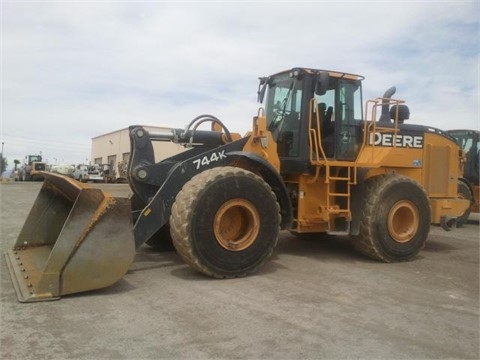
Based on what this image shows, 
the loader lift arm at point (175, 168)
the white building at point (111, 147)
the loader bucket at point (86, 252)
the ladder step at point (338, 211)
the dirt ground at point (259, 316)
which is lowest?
the dirt ground at point (259, 316)

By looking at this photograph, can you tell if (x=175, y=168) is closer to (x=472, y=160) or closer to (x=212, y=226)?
(x=212, y=226)

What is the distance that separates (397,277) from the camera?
20.3ft

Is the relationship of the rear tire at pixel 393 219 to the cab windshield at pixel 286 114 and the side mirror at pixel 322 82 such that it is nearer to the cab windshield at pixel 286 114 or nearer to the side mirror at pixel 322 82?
the cab windshield at pixel 286 114

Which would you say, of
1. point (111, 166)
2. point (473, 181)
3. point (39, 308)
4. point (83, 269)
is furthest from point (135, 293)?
point (111, 166)

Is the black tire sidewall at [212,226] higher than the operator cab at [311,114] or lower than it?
lower

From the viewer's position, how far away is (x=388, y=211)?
7082 millimetres

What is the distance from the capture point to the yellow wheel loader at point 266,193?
498 centimetres

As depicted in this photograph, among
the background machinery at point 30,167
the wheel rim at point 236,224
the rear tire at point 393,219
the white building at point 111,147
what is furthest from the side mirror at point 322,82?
the white building at point 111,147

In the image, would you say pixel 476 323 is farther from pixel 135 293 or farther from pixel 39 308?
pixel 39 308

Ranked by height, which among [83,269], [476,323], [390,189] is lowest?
[476,323]

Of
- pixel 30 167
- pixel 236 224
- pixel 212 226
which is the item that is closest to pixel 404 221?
pixel 236 224

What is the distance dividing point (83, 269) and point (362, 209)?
4136 millimetres

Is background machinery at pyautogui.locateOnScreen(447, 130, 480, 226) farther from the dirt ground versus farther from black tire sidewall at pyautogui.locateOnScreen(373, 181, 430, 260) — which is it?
the dirt ground

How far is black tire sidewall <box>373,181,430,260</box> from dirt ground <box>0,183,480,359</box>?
21.0 inches
